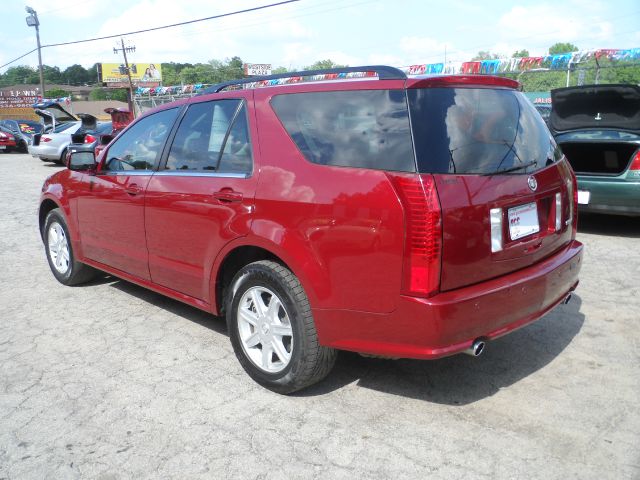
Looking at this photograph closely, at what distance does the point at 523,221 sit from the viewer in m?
2.99

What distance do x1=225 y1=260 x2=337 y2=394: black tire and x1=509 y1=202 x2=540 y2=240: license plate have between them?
1.12 metres

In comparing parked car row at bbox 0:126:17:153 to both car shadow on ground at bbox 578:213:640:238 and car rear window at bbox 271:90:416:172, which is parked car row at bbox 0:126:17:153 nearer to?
car shadow on ground at bbox 578:213:640:238

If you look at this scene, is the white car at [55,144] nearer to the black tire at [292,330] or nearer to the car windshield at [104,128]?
the car windshield at [104,128]

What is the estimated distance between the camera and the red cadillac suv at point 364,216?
265 centimetres

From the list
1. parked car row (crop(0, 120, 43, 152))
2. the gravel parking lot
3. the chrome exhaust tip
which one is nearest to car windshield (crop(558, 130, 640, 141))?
the gravel parking lot

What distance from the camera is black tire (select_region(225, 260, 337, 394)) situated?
302cm

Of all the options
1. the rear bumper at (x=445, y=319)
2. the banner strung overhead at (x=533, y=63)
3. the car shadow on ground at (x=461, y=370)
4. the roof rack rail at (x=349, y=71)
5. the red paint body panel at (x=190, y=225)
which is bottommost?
the car shadow on ground at (x=461, y=370)

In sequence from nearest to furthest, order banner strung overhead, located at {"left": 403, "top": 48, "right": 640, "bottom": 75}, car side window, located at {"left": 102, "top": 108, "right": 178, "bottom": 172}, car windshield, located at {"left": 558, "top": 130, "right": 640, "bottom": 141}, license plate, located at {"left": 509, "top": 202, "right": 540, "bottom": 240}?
license plate, located at {"left": 509, "top": 202, "right": 540, "bottom": 240}
car side window, located at {"left": 102, "top": 108, "right": 178, "bottom": 172}
car windshield, located at {"left": 558, "top": 130, "right": 640, "bottom": 141}
banner strung overhead, located at {"left": 403, "top": 48, "right": 640, "bottom": 75}

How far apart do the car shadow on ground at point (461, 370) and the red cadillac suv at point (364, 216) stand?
45 centimetres

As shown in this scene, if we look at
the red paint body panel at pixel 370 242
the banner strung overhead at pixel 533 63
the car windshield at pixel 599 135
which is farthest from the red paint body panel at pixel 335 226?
the banner strung overhead at pixel 533 63

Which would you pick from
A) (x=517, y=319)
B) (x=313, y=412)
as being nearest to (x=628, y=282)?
(x=517, y=319)

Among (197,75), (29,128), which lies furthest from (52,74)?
(29,128)

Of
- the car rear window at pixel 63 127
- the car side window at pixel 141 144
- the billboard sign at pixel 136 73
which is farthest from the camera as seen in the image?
the billboard sign at pixel 136 73

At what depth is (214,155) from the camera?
3.66 m
